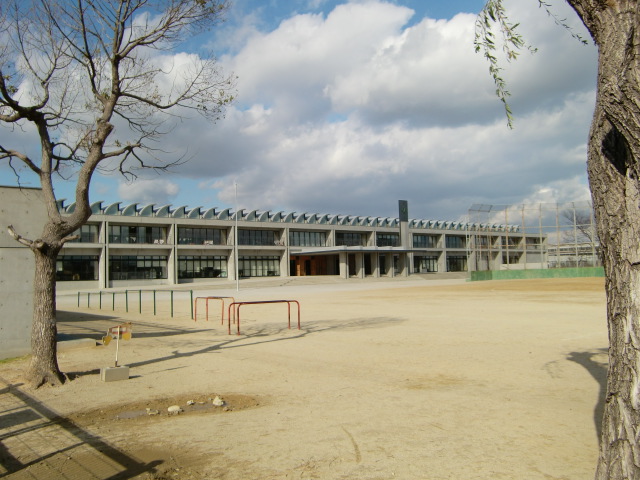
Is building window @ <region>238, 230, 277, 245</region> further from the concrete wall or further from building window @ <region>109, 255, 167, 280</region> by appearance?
the concrete wall

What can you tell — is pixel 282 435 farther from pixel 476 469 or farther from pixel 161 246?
pixel 161 246

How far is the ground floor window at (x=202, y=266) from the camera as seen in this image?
64.4 metres

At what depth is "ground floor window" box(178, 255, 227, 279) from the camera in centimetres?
6444

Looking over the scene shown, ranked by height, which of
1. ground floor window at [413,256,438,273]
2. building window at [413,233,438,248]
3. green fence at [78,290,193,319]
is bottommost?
green fence at [78,290,193,319]

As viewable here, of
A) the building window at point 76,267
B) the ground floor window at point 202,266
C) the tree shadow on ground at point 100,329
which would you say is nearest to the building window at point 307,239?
the ground floor window at point 202,266

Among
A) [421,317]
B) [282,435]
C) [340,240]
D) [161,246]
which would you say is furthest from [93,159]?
[340,240]

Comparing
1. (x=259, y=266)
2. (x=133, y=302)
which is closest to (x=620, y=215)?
(x=133, y=302)

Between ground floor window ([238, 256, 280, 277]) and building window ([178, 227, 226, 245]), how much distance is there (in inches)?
163

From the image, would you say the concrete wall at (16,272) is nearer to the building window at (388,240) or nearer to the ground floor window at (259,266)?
the ground floor window at (259,266)

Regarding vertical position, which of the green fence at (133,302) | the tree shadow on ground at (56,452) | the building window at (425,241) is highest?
the building window at (425,241)

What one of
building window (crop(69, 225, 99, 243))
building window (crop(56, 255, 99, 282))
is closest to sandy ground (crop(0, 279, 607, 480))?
building window (crop(56, 255, 99, 282))

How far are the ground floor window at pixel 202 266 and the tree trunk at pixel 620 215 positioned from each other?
208 ft

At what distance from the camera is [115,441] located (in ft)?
18.7

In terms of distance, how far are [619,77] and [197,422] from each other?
5.66 metres
